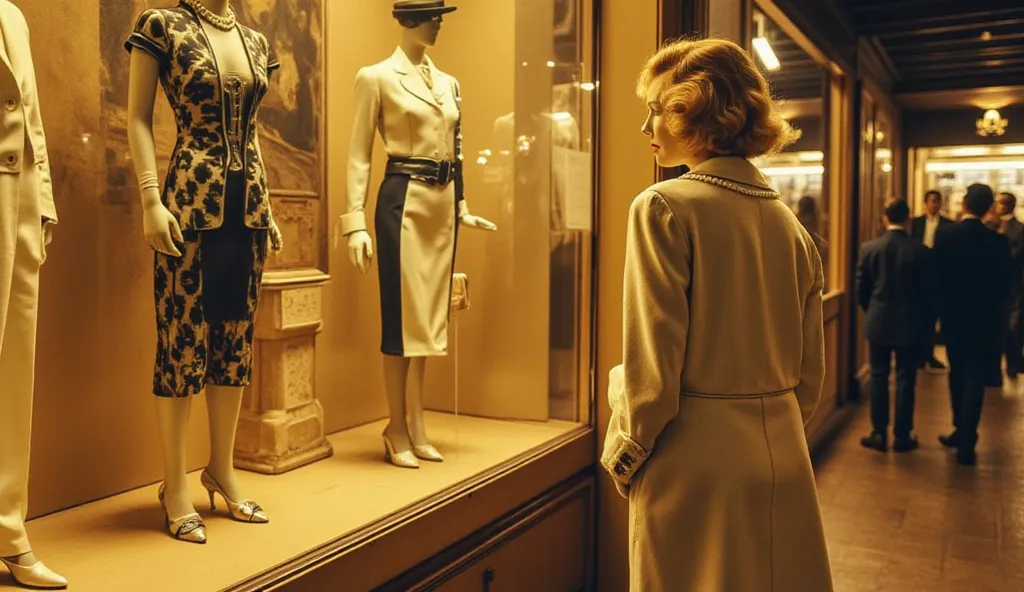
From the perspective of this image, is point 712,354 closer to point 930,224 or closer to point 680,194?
point 680,194

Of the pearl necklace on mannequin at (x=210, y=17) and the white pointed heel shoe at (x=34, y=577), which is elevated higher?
the pearl necklace on mannequin at (x=210, y=17)

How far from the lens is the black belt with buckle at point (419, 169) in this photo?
3.33m

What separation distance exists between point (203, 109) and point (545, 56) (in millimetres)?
1776

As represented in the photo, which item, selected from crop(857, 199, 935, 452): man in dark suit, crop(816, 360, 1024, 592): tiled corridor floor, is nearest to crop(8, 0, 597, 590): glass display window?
crop(816, 360, 1024, 592): tiled corridor floor

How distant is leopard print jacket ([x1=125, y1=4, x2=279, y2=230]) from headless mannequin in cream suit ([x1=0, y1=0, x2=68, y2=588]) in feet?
1.30

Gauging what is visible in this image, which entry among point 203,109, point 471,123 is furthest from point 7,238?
point 471,123

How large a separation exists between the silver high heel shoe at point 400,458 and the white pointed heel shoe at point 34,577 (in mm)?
1399

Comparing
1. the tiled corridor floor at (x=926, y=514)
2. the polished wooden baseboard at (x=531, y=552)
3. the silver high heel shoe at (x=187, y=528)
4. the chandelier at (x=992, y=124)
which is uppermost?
the chandelier at (x=992, y=124)

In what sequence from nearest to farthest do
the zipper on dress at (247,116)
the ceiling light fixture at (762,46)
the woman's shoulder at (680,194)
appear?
the woman's shoulder at (680,194), the zipper on dress at (247,116), the ceiling light fixture at (762,46)

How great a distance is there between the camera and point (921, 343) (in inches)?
247

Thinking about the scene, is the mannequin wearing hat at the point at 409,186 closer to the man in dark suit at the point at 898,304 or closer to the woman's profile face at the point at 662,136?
the woman's profile face at the point at 662,136

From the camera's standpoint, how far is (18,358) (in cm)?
205

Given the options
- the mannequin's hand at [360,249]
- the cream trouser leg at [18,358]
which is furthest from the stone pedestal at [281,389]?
the cream trouser leg at [18,358]

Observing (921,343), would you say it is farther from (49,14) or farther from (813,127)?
(49,14)
